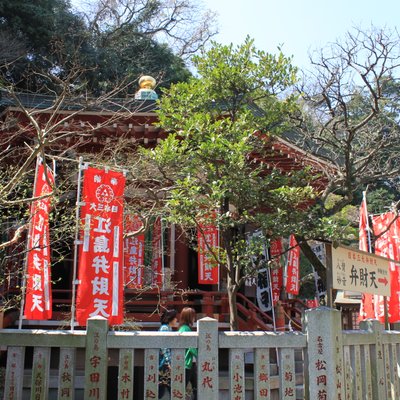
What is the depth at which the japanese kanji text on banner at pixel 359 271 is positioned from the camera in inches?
198

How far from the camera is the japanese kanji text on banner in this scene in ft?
16.5

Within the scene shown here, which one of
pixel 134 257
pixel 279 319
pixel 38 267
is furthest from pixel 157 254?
pixel 38 267

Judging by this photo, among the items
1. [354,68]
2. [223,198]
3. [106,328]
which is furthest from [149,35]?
[106,328]

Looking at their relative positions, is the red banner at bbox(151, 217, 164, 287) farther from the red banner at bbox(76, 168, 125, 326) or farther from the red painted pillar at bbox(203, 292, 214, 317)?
the red banner at bbox(76, 168, 125, 326)

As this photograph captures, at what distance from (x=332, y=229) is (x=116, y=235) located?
9.54ft

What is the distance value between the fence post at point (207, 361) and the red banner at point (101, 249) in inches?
86.7

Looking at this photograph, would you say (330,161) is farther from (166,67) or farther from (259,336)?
(166,67)

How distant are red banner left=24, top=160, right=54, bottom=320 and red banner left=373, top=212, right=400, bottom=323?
21.5 ft

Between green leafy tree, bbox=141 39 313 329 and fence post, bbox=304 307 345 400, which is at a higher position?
green leafy tree, bbox=141 39 313 329

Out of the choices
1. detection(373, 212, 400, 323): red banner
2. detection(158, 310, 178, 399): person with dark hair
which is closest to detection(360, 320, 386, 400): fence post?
detection(158, 310, 178, 399): person with dark hair

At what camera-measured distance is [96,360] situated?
13.9ft

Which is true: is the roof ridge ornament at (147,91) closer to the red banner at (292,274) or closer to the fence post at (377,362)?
the red banner at (292,274)

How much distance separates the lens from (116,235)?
6.63m

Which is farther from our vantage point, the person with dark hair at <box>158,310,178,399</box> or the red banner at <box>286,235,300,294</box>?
the red banner at <box>286,235,300,294</box>
